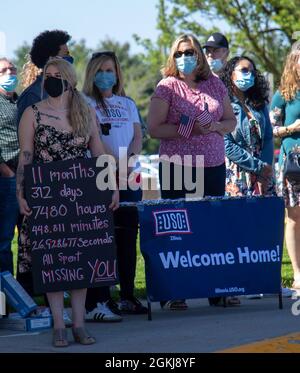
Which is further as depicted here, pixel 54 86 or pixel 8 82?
pixel 8 82

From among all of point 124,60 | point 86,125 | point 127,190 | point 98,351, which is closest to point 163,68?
point 127,190

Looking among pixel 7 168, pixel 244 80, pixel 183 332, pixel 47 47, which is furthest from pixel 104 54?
pixel 183 332

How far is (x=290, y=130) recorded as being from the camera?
10.2m

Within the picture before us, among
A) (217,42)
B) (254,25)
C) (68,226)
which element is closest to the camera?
(68,226)

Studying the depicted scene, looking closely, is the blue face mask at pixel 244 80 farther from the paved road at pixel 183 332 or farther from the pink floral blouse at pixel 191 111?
the paved road at pixel 183 332

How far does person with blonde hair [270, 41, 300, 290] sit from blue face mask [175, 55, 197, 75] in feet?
4.49

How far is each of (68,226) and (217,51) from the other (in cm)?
397

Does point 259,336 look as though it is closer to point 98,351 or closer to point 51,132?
point 98,351

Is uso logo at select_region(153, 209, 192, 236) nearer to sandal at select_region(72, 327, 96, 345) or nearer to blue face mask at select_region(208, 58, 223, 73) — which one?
sandal at select_region(72, 327, 96, 345)

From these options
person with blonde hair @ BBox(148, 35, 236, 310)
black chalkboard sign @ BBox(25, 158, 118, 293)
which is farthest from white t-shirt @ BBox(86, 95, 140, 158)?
black chalkboard sign @ BBox(25, 158, 118, 293)

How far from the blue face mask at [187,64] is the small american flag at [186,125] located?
46cm

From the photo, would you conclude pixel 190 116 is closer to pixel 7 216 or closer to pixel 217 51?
pixel 7 216

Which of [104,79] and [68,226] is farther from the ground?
[104,79]

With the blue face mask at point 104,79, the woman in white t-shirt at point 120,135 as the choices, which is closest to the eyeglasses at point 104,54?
the woman in white t-shirt at point 120,135
